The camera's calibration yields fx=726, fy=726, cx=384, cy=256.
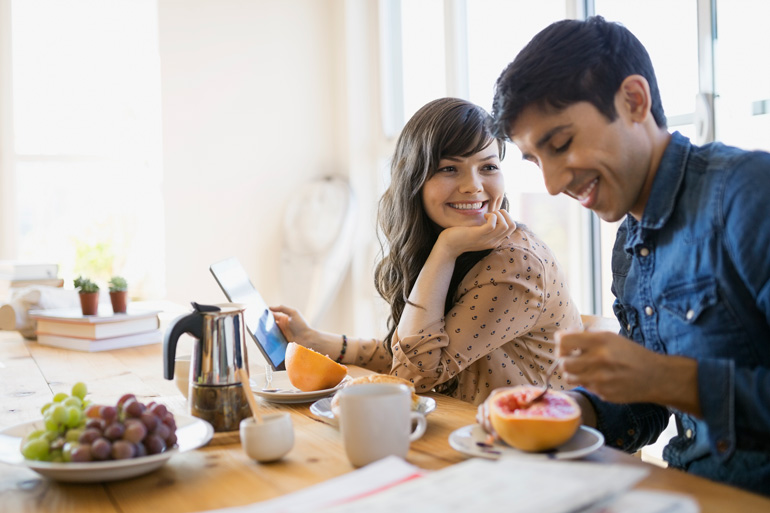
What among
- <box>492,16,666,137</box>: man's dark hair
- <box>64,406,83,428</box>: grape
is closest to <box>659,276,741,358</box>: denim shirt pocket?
<box>492,16,666,137</box>: man's dark hair

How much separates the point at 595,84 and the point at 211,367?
70 centimetres

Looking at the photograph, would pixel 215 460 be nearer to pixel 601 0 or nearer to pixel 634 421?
pixel 634 421

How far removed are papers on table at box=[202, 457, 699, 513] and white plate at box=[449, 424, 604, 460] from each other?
178 millimetres

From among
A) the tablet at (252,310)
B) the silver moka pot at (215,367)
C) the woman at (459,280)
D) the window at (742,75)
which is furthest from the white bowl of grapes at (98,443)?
the window at (742,75)

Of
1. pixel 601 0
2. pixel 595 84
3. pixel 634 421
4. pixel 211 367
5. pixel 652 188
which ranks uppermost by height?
pixel 601 0

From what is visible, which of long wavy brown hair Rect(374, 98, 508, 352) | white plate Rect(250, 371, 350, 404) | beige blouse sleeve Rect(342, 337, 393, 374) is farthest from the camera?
beige blouse sleeve Rect(342, 337, 393, 374)

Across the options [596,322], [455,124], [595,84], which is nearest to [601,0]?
[455,124]

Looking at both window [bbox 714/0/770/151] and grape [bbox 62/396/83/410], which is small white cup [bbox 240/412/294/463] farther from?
window [bbox 714/0/770/151]

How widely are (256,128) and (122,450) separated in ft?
11.4

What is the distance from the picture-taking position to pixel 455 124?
1.62 metres

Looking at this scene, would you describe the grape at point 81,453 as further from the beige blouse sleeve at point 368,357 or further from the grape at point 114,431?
the beige blouse sleeve at point 368,357

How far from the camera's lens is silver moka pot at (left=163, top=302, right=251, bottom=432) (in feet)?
3.63

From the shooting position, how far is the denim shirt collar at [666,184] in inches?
40.6

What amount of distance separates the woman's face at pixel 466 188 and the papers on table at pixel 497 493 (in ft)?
3.31
